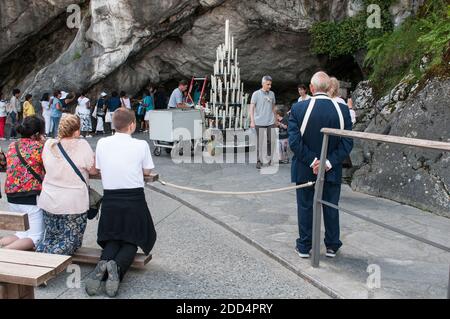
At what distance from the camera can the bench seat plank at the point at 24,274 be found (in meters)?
3.56

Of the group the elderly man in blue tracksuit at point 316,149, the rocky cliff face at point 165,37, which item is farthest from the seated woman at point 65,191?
the rocky cliff face at point 165,37

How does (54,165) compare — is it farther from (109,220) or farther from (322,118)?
(322,118)

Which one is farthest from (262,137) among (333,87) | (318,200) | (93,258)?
(93,258)

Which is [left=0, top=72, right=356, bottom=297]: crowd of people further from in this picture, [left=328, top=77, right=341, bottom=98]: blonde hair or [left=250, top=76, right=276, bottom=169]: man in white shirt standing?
[left=250, top=76, right=276, bottom=169]: man in white shirt standing

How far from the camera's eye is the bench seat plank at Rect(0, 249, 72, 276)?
12.5 feet

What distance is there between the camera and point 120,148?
473 cm

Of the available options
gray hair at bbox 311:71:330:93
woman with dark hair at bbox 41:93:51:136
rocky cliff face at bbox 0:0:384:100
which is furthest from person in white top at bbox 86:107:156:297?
woman with dark hair at bbox 41:93:51:136

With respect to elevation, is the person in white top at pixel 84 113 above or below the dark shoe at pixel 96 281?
above

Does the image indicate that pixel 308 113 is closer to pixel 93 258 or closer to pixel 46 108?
pixel 93 258

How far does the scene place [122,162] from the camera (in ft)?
15.4

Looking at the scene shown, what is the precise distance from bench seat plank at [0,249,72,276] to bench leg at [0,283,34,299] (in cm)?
18

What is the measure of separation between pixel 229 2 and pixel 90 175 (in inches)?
438

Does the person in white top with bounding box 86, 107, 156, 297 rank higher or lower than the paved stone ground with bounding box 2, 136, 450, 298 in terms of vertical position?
higher

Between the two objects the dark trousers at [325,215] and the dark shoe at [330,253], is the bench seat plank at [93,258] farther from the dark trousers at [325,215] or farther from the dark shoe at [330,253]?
the dark shoe at [330,253]
